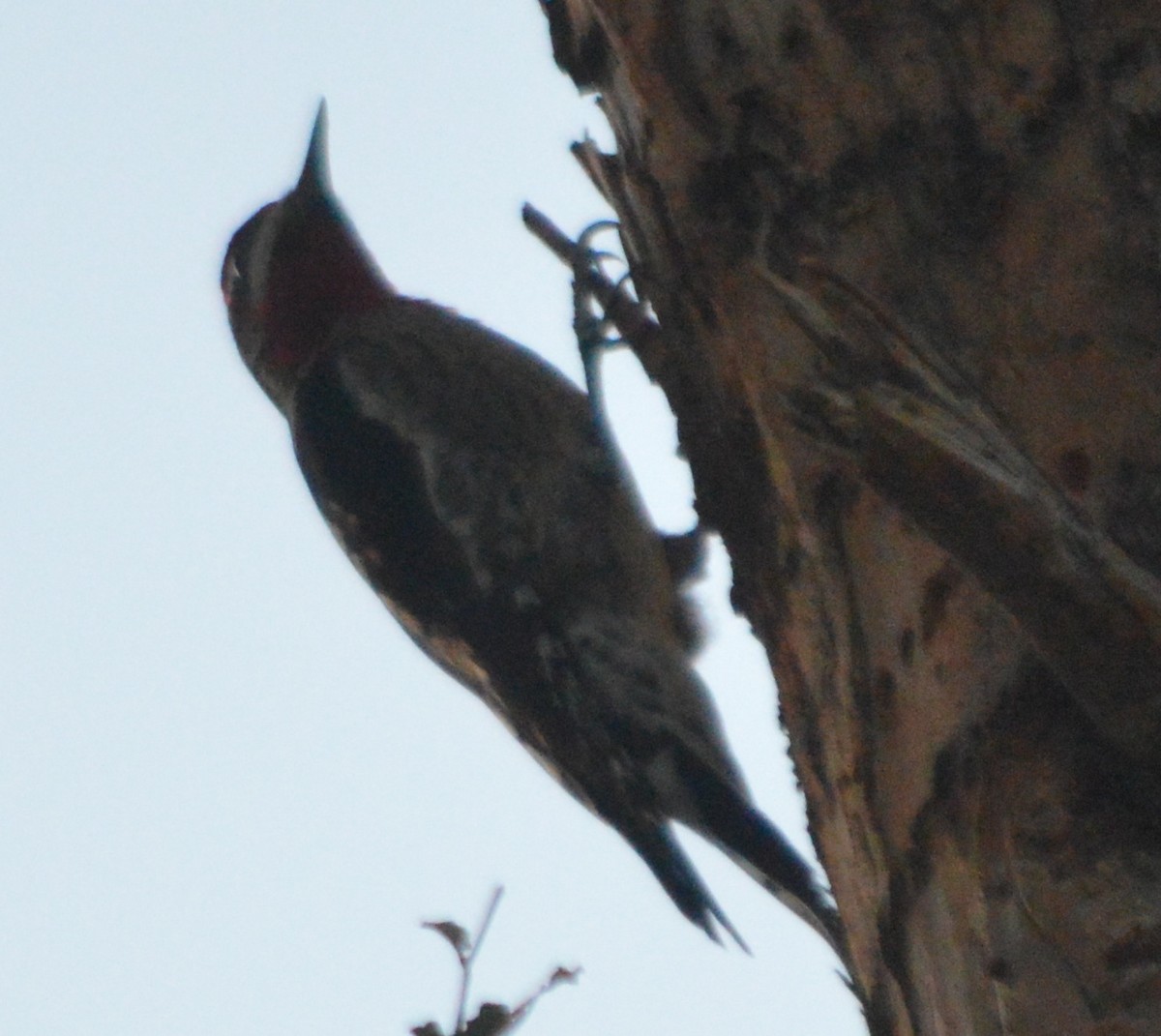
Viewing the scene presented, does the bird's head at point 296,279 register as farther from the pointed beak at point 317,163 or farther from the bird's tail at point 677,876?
the bird's tail at point 677,876

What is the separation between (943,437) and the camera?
1.28 m

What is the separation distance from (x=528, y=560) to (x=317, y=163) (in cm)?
186

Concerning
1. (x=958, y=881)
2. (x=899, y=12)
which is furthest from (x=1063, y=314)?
(x=958, y=881)

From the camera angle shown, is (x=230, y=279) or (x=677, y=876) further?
(x=230, y=279)

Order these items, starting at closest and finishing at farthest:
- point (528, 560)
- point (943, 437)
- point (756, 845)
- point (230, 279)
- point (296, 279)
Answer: point (943, 437)
point (756, 845)
point (528, 560)
point (296, 279)
point (230, 279)

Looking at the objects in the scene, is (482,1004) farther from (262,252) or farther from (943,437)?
(262,252)

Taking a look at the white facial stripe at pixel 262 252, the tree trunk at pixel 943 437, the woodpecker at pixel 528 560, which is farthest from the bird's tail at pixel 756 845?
the white facial stripe at pixel 262 252

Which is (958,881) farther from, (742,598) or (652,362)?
(652,362)

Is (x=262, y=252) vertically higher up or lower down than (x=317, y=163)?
lower down

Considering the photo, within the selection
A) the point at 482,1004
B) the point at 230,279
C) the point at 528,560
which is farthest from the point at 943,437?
the point at 230,279

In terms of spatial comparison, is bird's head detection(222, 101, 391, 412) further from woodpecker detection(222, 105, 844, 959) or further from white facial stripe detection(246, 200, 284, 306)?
woodpecker detection(222, 105, 844, 959)

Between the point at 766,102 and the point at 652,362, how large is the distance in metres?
0.60

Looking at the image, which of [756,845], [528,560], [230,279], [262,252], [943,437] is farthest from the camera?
[230,279]

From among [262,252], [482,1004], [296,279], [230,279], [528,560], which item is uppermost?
[230,279]
